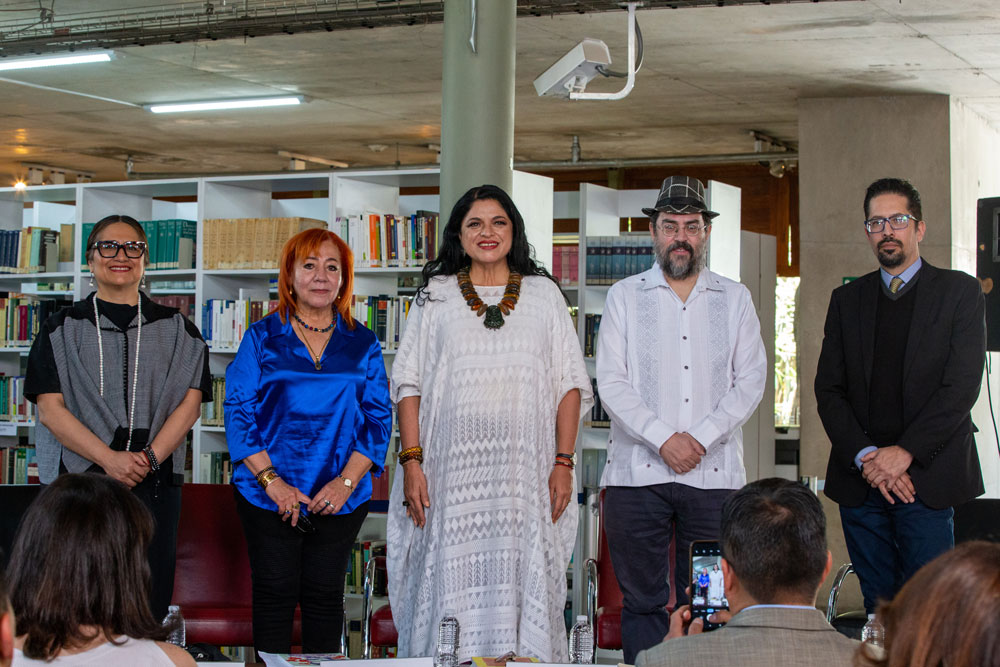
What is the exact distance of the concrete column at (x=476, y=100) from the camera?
5.32m

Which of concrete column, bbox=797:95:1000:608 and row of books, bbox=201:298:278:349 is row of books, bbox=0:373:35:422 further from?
concrete column, bbox=797:95:1000:608

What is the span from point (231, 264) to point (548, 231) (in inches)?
77.5

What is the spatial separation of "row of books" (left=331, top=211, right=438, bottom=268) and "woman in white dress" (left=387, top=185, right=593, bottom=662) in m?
2.73

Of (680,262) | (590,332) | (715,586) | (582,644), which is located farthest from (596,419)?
(715,586)

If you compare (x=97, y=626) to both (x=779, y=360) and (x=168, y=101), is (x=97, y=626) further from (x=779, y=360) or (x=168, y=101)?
(x=779, y=360)

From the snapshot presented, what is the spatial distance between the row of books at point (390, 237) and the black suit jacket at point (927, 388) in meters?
3.13

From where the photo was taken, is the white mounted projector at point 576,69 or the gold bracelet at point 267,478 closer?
the gold bracelet at point 267,478

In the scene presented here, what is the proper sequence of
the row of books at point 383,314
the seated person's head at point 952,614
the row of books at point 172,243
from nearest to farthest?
the seated person's head at point 952,614
the row of books at point 383,314
the row of books at point 172,243

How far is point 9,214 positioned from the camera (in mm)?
8000

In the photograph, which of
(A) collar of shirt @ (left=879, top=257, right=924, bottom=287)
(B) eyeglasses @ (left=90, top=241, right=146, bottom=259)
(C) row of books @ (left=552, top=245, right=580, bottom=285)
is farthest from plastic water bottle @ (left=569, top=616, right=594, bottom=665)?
(C) row of books @ (left=552, top=245, right=580, bottom=285)

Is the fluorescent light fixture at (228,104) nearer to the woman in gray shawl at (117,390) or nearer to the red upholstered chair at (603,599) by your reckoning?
the woman in gray shawl at (117,390)

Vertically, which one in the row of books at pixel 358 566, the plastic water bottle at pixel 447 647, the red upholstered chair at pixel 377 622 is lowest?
the row of books at pixel 358 566

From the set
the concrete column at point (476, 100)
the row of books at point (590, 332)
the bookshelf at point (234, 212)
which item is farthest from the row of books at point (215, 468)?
the concrete column at point (476, 100)

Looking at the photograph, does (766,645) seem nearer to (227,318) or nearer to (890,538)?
(890,538)
